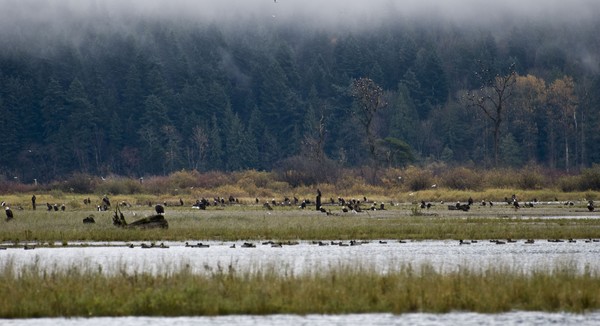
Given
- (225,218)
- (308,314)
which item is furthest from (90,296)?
(225,218)

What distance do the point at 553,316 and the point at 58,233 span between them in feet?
105

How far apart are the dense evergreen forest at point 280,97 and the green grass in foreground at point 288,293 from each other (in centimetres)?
10507

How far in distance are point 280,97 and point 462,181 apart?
72.3 m

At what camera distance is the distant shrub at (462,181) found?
107m

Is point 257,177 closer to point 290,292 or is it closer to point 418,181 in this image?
point 418,181

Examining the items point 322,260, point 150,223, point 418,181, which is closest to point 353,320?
point 322,260

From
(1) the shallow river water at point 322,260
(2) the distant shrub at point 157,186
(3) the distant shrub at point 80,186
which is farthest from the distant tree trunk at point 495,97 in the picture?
(1) the shallow river water at point 322,260

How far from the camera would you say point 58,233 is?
56.2 m

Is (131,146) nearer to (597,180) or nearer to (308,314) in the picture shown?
(597,180)

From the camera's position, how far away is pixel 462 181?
107688 mm

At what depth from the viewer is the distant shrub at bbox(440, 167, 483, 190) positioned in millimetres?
107125

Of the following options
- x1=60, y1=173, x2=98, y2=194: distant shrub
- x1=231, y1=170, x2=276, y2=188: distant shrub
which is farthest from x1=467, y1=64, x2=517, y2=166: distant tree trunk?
x1=60, y1=173, x2=98, y2=194: distant shrub

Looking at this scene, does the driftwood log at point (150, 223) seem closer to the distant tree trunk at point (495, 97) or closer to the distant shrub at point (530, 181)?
the distant shrub at point (530, 181)

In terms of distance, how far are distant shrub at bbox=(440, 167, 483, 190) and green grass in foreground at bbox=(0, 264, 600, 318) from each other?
74.3m
